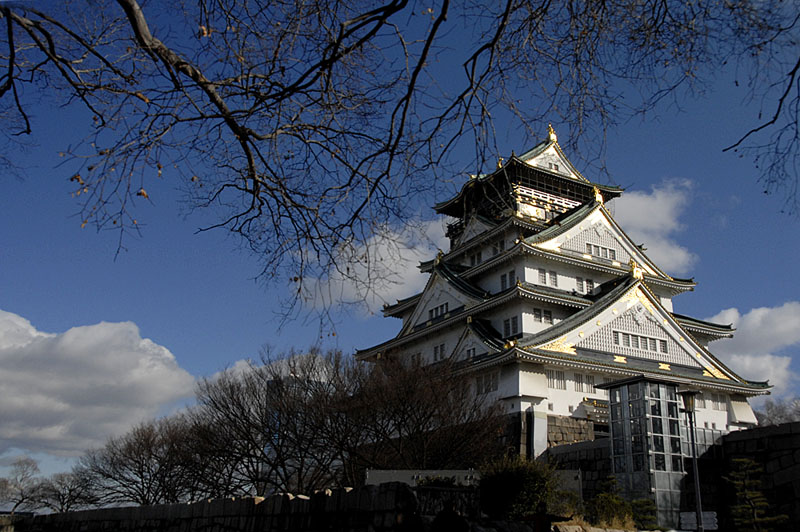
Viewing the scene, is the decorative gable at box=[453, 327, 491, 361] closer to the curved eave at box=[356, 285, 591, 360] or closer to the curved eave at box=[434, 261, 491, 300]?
the curved eave at box=[356, 285, 591, 360]

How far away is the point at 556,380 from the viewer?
3025 centimetres

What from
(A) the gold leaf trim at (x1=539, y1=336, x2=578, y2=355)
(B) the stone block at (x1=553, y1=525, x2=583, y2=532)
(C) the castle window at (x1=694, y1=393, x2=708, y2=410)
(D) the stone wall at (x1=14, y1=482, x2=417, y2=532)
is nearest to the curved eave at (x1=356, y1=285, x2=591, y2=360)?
(A) the gold leaf trim at (x1=539, y1=336, x2=578, y2=355)

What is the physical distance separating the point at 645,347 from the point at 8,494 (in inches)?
2142

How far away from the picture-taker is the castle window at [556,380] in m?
30.0

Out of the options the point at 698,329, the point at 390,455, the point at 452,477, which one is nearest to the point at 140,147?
the point at 452,477

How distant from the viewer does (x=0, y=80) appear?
265 inches

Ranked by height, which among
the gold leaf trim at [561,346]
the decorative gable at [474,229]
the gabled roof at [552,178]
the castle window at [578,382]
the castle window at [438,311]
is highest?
the gabled roof at [552,178]

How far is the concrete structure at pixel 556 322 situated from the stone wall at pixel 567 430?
0.06 metres

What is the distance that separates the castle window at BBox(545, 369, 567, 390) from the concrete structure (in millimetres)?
51

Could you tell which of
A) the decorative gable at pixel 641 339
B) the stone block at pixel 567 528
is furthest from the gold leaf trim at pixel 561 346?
the stone block at pixel 567 528

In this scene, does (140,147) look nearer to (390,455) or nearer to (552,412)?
(390,455)

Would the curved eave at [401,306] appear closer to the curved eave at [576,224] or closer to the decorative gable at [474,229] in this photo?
the decorative gable at [474,229]

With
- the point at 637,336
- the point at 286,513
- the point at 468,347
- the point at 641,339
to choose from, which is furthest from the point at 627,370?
the point at 286,513

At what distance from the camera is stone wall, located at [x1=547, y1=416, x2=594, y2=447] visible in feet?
93.3
